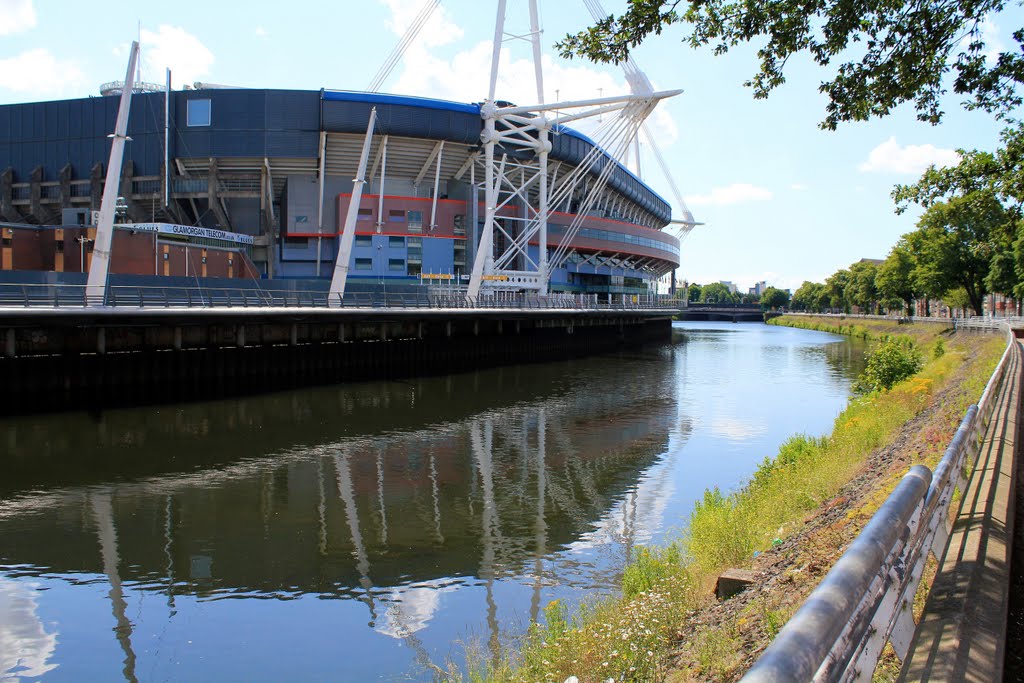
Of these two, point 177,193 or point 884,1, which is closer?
point 884,1

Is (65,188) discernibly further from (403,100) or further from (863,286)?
(863,286)

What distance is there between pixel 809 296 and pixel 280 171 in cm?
15506

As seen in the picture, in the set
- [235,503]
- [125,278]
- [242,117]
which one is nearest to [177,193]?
[242,117]

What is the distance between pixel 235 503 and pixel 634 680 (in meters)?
12.0

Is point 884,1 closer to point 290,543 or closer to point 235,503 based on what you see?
point 290,543

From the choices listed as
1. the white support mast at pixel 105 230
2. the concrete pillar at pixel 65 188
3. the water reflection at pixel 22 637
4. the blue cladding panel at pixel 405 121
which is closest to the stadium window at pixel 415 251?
the blue cladding panel at pixel 405 121

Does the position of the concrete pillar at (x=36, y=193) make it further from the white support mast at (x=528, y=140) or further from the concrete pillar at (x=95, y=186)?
the white support mast at (x=528, y=140)

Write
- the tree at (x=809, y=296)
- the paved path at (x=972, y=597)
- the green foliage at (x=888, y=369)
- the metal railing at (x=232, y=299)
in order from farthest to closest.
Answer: the tree at (x=809, y=296)
the green foliage at (x=888, y=369)
the metal railing at (x=232, y=299)
the paved path at (x=972, y=597)

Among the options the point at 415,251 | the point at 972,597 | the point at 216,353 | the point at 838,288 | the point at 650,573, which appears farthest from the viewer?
the point at 838,288

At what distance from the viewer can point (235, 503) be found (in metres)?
16.2

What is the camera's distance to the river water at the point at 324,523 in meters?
9.75

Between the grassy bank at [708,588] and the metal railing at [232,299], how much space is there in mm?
25558

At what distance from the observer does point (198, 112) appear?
60.7 m

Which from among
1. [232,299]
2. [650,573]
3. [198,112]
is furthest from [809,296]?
[650,573]
